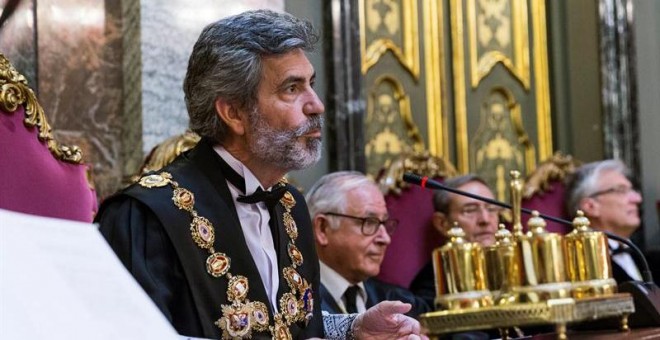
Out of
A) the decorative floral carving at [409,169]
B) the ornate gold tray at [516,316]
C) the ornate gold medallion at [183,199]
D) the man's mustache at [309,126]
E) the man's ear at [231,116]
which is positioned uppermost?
the man's ear at [231,116]

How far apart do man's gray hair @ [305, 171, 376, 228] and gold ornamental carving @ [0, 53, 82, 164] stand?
147 cm

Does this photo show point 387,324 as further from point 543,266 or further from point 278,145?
point 543,266

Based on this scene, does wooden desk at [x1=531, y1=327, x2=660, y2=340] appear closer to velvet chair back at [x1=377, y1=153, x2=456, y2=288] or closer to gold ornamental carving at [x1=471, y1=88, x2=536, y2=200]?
velvet chair back at [x1=377, y1=153, x2=456, y2=288]

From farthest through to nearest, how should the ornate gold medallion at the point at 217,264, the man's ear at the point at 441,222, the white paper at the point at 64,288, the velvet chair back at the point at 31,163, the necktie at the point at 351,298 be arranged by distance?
the man's ear at the point at 441,222 → the necktie at the point at 351,298 → the velvet chair back at the point at 31,163 → the ornate gold medallion at the point at 217,264 → the white paper at the point at 64,288

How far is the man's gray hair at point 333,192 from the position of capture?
3.94 metres

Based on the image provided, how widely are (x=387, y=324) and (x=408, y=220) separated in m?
2.14

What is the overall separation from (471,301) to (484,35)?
14.2 ft

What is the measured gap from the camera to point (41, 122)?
2.54 metres

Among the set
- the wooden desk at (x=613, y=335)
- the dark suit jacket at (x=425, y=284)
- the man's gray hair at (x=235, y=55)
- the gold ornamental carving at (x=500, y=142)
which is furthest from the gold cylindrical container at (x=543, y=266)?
the gold ornamental carving at (x=500, y=142)

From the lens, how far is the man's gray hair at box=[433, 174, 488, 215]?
4.45m

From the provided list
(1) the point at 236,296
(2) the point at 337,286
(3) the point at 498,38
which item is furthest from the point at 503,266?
(3) the point at 498,38

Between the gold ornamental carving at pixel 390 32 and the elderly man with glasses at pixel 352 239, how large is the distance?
1.48 metres

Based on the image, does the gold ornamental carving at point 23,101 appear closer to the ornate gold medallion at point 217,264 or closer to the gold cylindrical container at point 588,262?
the ornate gold medallion at point 217,264

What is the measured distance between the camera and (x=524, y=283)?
172cm
